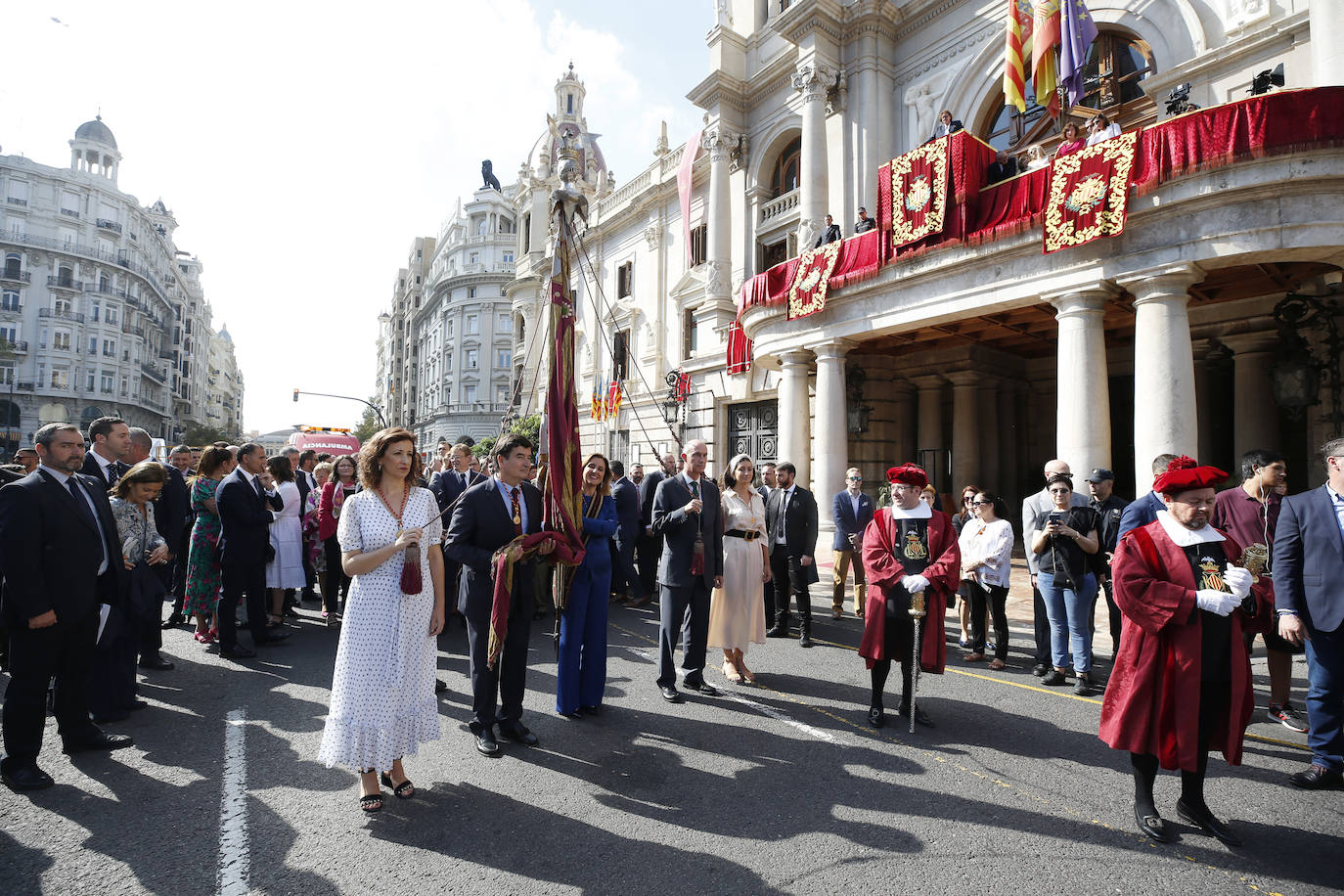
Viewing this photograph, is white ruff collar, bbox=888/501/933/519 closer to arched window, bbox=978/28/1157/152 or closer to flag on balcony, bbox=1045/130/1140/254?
flag on balcony, bbox=1045/130/1140/254

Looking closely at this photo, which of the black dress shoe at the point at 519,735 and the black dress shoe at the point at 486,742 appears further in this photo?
the black dress shoe at the point at 519,735

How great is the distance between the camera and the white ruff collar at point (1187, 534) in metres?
3.41

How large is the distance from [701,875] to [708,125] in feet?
73.1

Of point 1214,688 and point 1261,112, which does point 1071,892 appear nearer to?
point 1214,688

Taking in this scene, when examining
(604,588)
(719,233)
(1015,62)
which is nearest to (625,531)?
(604,588)

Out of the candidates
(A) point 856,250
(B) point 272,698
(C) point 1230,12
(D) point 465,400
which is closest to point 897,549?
(B) point 272,698

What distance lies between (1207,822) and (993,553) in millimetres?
3651

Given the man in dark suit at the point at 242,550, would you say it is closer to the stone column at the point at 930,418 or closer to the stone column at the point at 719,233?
the stone column at the point at 930,418

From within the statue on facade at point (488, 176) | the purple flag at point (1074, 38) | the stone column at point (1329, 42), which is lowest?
the stone column at point (1329, 42)

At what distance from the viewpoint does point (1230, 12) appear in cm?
1174

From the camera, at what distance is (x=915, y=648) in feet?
15.9

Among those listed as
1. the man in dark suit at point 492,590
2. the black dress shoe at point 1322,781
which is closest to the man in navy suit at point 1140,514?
the black dress shoe at point 1322,781

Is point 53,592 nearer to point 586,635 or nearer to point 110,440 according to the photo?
point 110,440

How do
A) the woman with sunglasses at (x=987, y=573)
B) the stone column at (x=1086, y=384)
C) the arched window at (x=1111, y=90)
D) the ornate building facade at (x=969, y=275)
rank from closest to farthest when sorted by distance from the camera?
the woman with sunglasses at (x=987, y=573)
the ornate building facade at (x=969, y=275)
the stone column at (x=1086, y=384)
the arched window at (x=1111, y=90)
